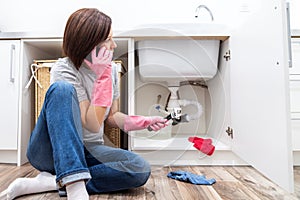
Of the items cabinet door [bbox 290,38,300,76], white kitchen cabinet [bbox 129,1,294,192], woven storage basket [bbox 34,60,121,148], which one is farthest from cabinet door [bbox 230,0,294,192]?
woven storage basket [bbox 34,60,121,148]

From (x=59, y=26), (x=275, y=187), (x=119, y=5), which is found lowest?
(x=275, y=187)

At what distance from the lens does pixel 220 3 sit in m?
1.84

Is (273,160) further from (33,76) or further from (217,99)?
(33,76)

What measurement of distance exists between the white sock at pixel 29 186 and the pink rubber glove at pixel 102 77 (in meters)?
0.30

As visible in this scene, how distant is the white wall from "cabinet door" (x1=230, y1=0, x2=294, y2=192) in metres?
0.75

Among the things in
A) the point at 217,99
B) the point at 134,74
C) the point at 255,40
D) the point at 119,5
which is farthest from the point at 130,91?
the point at 119,5

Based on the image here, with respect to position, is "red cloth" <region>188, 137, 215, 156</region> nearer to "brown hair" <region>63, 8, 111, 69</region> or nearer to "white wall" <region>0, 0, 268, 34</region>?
"brown hair" <region>63, 8, 111, 69</region>

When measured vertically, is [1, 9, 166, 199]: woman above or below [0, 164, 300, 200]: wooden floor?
above

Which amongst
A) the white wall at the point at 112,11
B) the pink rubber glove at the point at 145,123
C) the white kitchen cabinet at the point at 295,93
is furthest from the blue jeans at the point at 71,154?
the white wall at the point at 112,11

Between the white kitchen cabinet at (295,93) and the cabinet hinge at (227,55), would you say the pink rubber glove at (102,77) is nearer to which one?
the cabinet hinge at (227,55)

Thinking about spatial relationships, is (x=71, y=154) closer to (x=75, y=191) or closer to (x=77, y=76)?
(x=75, y=191)

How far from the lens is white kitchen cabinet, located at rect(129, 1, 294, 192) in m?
0.72

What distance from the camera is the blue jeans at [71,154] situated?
694 mm

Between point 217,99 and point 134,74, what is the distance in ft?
1.52
